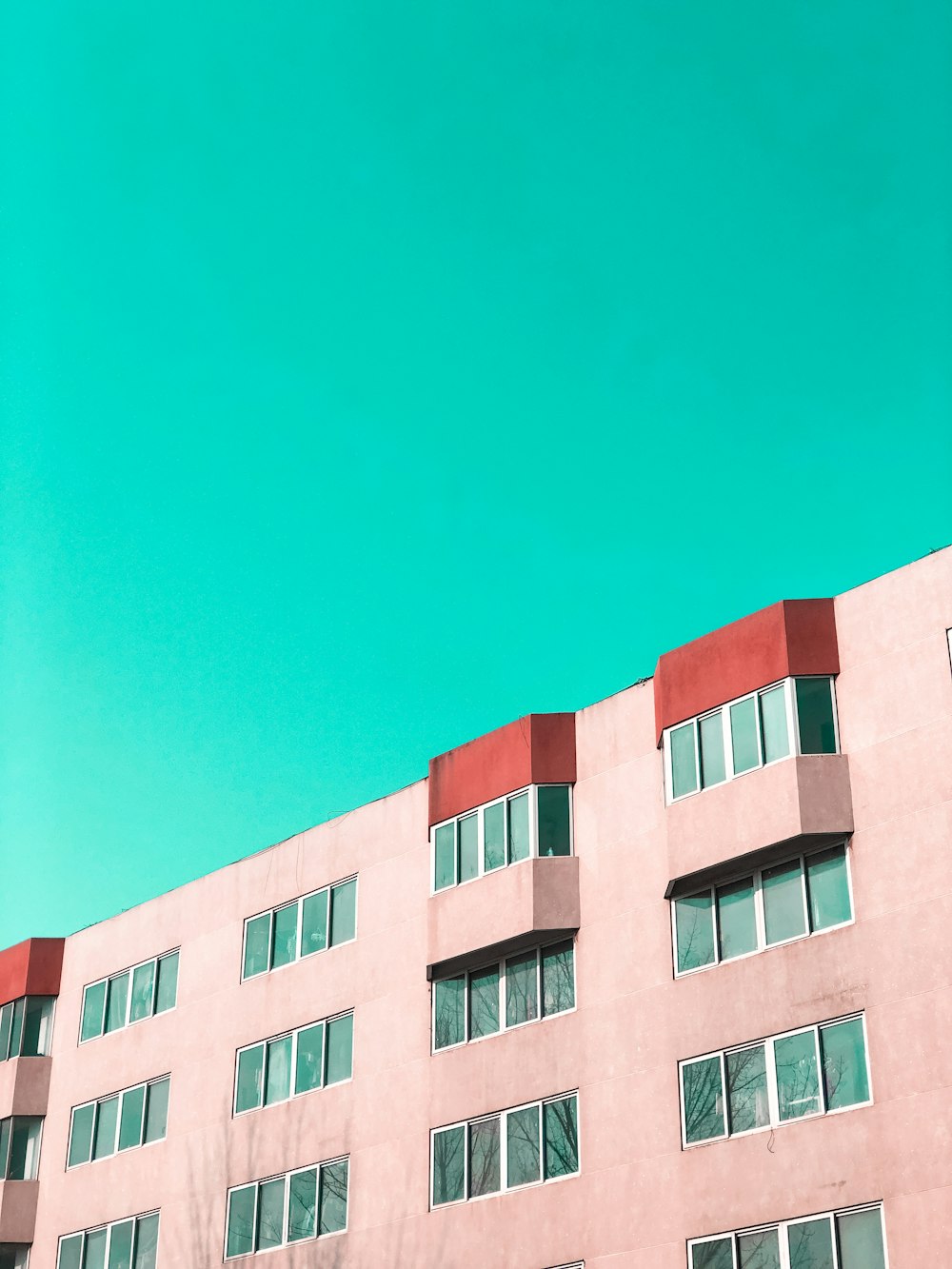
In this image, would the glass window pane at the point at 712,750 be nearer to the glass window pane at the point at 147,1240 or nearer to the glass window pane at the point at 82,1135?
the glass window pane at the point at 147,1240

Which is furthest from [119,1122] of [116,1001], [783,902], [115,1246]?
[783,902]

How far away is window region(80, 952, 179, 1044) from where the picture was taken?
1580 inches

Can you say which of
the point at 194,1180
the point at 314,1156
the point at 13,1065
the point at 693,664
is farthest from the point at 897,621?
the point at 13,1065

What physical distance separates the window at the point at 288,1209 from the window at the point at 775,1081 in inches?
365

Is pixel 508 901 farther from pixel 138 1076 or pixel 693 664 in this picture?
pixel 138 1076

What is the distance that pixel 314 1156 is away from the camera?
34.0m

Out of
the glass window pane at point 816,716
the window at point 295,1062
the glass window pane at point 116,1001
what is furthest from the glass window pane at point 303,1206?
the glass window pane at point 816,716

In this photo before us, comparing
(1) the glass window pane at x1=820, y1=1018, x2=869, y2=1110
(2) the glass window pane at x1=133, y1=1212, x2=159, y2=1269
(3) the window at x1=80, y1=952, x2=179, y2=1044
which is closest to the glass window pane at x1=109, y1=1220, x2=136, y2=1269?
(2) the glass window pane at x1=133, y1=1212, x2=159, y2=1269

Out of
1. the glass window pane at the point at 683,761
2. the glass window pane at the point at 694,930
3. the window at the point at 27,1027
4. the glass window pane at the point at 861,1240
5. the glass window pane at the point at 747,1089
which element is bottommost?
the glass window pane at the point at 861,1240

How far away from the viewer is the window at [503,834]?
31.9m

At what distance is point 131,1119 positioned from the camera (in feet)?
128

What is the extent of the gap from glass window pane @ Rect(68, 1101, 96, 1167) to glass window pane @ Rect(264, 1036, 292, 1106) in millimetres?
6638

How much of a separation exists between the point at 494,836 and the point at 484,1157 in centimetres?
629

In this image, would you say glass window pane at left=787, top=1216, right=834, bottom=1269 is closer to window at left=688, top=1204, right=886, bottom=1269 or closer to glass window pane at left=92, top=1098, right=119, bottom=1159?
window at left=688, top=1204, right=886, bottom=1269
